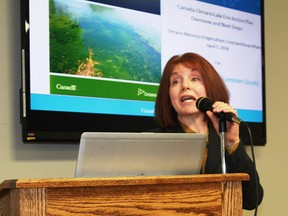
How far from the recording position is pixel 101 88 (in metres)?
2.32

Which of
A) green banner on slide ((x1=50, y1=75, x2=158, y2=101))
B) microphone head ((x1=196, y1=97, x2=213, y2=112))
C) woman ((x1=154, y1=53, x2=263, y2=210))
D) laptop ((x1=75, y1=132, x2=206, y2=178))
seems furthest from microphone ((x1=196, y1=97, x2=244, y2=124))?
green banner on slide ((x1=50, y1=75, x2=158, y2=101))

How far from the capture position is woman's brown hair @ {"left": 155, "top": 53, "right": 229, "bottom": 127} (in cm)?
248

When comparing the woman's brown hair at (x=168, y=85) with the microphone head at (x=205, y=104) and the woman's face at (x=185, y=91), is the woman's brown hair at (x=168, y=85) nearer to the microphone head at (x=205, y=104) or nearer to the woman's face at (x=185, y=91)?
the woman's face at (x=185, y=91)

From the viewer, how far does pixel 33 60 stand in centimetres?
212

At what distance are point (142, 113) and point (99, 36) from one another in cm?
42

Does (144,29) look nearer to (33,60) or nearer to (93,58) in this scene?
(93,58)

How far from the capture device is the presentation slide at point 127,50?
2.18 m

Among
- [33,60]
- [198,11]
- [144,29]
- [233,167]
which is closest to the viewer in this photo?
[233,167]

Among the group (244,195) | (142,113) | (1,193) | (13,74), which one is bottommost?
(244,195)

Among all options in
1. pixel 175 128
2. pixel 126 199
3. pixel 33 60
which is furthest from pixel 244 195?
pixel 33 60

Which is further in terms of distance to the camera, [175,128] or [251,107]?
[251,107]

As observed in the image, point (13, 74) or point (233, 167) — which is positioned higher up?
point (13, 74)

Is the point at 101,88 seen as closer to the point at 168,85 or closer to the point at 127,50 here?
the point at 127,50

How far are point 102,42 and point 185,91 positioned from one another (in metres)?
0.46
